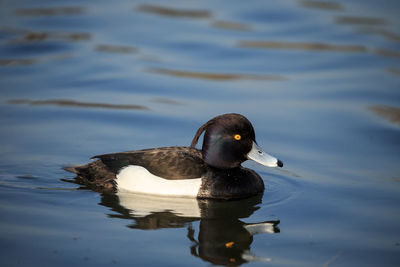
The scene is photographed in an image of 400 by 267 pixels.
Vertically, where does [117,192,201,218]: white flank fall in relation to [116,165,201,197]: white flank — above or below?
below

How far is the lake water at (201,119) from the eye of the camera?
5.61 meters

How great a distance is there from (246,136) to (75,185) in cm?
199

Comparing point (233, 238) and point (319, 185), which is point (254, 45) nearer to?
point (319, 185)

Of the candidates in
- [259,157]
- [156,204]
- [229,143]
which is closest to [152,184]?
[156,204]

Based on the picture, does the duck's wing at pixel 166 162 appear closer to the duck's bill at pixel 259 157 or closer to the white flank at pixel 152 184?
the white flank at pixel 152 184

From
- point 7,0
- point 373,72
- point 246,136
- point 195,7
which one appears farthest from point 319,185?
point 7,0

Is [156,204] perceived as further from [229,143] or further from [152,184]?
[229,143]

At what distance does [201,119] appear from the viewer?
9.26 m

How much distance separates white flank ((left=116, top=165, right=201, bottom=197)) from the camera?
656cm

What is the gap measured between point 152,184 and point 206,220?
2.68 feet

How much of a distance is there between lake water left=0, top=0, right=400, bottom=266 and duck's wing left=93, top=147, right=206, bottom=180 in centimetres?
34

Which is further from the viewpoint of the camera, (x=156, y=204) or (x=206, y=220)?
(x=156, y=204)

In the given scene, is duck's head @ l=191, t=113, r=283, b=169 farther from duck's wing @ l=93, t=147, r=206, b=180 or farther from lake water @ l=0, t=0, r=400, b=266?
lake water @ l=0, t=0, r=400, b=266

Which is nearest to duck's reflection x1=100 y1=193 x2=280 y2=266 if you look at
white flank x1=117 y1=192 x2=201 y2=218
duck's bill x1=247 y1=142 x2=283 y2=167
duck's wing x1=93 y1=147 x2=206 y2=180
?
white flank x1=117 y1=192 x2=201 y2=218
